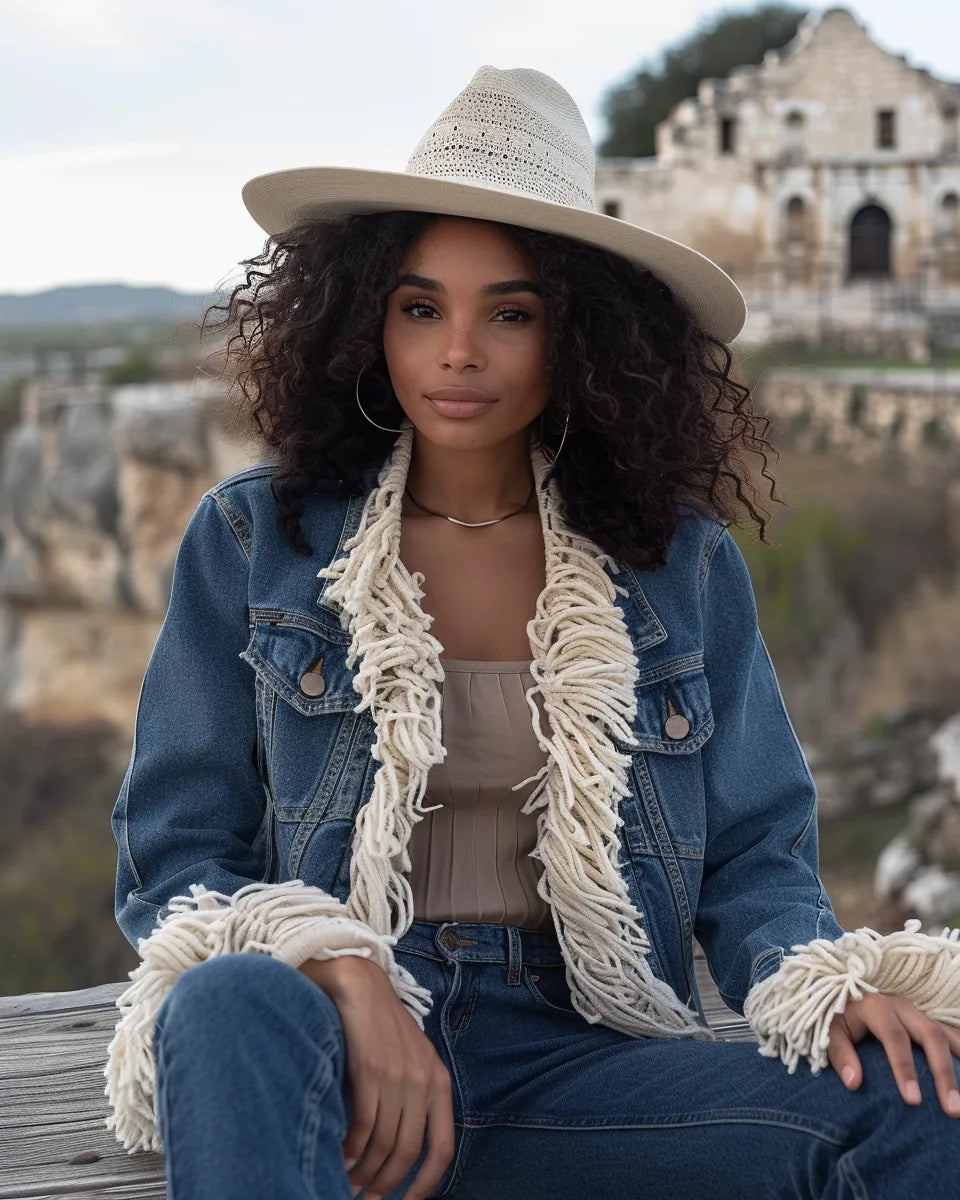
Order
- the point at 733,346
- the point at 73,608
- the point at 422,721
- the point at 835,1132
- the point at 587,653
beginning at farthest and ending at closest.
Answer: the point at 73,608
the point at 733,346
the point at 587,653
the point at 422,721
the point at 835,1132

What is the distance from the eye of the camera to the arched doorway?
28141 millimetres

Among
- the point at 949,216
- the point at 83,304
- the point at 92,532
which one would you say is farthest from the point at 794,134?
the point at 92,532

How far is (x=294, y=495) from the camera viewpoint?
192 centimetres

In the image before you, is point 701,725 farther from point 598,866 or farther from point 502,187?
point 502,187

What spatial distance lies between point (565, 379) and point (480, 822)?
0.57 m

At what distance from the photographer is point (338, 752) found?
1791mm

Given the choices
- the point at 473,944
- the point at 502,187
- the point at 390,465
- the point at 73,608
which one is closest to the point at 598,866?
the point at 473,944

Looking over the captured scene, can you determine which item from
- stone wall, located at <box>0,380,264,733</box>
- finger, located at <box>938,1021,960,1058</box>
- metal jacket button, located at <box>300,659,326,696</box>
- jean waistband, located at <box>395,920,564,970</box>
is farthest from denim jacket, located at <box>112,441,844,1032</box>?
stone wall, located at <box>0,380,264,733</box>

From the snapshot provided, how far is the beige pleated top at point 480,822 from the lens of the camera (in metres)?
1.80

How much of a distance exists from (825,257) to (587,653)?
88.0 ft

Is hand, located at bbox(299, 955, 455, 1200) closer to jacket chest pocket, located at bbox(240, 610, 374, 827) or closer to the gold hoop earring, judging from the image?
jacket chest pocket, located at bbox(240, 610, 374, 827)

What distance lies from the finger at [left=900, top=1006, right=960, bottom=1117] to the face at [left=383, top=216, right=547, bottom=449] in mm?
837

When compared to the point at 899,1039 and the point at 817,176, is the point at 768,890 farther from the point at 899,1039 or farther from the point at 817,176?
the point at 817,176

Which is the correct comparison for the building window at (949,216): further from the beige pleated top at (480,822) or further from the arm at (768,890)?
the beige pleated top at (480,822)
